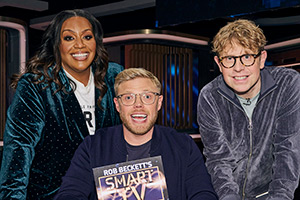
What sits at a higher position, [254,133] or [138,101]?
[138,101]

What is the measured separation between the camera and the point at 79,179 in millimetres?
1623

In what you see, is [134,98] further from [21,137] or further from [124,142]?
[21,137]

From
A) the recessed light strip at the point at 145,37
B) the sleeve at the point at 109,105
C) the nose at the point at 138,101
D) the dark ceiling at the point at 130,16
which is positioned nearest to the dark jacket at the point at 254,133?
the nose at the point at 138,101

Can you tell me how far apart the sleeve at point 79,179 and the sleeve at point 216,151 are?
0.55 meters

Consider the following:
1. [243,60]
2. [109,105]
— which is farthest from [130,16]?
[243,60]

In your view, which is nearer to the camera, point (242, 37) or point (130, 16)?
point (242, 37)

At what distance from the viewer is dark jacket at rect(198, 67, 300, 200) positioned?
1710 mm

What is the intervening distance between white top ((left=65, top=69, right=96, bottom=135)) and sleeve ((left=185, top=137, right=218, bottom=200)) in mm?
506

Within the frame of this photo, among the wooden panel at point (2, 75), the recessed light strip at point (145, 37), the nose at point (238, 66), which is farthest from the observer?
the recessed light strip at point (145, 37)

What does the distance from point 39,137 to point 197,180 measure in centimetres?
72

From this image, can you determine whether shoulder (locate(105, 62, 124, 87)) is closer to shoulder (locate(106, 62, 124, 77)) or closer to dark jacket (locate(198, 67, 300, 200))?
shoulder (locate(106, 62, 124, 77))

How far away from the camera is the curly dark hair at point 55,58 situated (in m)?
1.83

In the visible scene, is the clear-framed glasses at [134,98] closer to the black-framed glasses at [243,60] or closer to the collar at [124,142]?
the collar at [124,142]

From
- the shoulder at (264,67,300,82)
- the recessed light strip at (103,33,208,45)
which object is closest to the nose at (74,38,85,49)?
the shoulder at (264,67,300,82)
